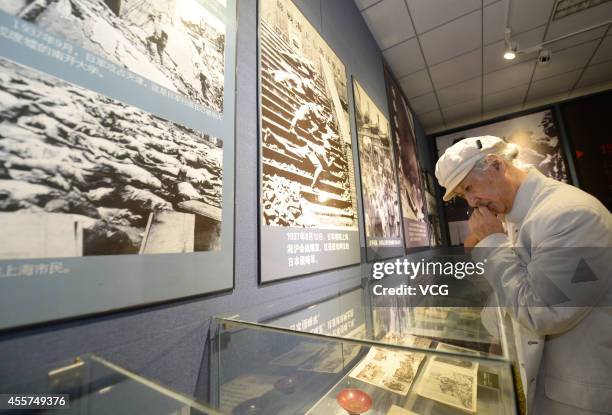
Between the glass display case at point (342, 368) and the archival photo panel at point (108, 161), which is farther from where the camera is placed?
the glass display case at point (342, 368)

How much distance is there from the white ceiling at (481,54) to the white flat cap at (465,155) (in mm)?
1873

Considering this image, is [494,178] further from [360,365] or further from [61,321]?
[61,321]

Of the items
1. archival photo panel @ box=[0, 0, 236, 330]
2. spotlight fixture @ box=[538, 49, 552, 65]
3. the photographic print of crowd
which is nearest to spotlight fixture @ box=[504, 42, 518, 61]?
spotlight fixture @ box=[538, 49, 552, 65]

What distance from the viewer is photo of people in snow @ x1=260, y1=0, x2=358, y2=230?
105cm

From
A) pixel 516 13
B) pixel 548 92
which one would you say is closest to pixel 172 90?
pixel 516 13

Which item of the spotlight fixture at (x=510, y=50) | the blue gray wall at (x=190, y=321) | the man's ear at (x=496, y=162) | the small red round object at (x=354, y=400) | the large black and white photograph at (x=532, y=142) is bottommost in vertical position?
the small red round object at (x=354, y=400)

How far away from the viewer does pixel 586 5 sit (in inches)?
101

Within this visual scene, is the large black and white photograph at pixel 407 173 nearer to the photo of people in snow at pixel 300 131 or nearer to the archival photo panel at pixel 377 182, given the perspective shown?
the archival photo panel at pixel 377 182

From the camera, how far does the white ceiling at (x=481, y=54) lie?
8.27 feet

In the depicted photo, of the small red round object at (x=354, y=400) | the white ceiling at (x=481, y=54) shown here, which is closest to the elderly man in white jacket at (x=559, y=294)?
the small red round object at (x=354, y=400)

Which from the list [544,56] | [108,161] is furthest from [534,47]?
[108,161]

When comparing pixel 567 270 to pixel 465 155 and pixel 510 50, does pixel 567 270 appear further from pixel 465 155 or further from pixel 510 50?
pixel 510 50

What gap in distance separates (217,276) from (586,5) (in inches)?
161

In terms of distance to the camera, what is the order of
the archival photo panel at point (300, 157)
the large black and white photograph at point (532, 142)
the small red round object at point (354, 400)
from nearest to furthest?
the small red round object at point (354, 400)
the archival photo panel at point (300, 157)
the large black and white photograph at point (532, 142)
